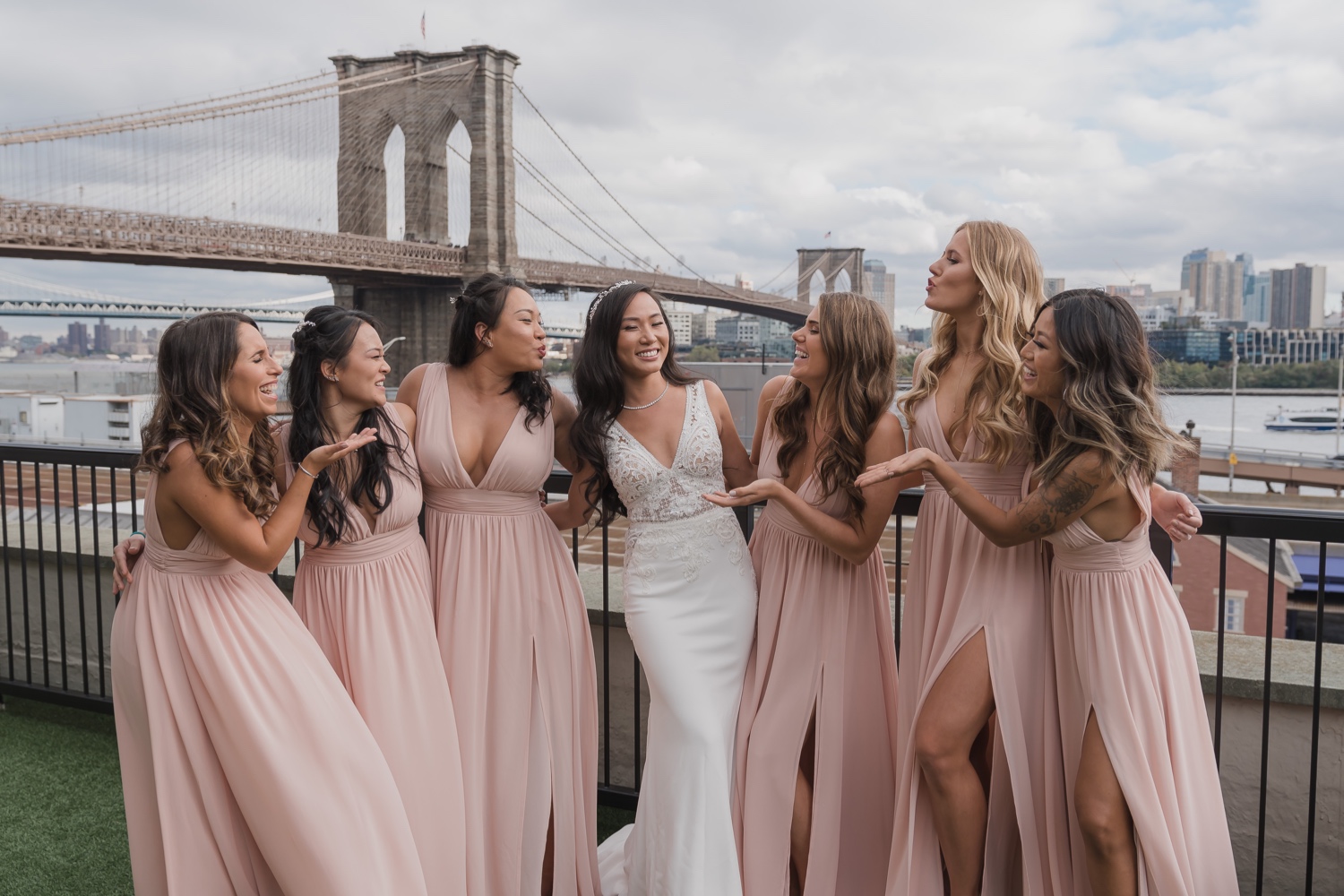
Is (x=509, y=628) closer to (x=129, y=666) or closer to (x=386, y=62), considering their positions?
(x=129, y=666)

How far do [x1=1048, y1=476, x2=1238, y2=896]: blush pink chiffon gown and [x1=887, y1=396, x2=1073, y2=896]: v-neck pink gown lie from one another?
88mm

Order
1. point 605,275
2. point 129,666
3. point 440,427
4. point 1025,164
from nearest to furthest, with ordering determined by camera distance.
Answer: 1. point 129,666
2. point 440,427
3. point 605,275
4. point 1025,164

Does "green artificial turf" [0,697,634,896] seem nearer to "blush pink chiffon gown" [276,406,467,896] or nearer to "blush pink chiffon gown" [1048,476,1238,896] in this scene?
"blush pink chiffon gown" [276,406,467,896]

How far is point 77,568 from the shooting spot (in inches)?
162

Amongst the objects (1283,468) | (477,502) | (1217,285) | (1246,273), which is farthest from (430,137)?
(1246,273)

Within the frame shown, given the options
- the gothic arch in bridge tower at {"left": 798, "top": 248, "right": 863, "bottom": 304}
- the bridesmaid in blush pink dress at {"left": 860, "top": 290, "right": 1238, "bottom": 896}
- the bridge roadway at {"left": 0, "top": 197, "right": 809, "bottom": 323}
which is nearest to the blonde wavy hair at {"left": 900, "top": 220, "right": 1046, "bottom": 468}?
the bridesmaid in blush pink dress at {"left": 860, "top": 290, "right": 1238, "bottom": 896}

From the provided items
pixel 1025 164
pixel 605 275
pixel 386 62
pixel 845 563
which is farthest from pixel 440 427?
pixel 1025 164

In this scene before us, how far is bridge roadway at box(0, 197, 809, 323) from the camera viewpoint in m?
21.5

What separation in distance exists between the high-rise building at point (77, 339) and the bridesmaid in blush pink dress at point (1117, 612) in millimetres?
44392

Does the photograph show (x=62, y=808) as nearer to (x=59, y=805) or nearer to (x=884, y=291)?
(x=59, y=805)

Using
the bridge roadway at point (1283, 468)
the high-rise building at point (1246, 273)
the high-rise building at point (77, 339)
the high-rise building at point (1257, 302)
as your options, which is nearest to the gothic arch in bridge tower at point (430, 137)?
the high-rise building at point (77, 339)

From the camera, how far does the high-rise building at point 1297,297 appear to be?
81.1 metres

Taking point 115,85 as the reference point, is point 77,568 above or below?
below

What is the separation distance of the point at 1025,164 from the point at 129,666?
133 meters
